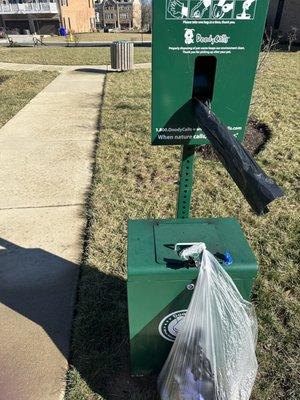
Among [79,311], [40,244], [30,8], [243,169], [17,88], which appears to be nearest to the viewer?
[243,169]

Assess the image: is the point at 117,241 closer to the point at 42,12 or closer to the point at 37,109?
the point at 37,109

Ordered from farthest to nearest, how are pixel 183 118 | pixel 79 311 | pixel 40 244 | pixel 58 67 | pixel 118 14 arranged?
pixel 118 14 → pixel 58 67 → pixel 40 244 → pixel 79 311 → pixel 183 118

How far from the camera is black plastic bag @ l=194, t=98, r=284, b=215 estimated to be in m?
1.14

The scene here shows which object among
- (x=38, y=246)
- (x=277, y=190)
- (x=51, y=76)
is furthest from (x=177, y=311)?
(x=51, y=76)

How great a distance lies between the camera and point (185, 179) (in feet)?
6.86

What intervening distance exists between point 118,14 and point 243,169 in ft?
238

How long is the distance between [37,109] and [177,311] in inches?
233

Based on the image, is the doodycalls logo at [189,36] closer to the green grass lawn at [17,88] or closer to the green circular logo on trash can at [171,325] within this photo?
the green circular logo on trash can at [171,325]

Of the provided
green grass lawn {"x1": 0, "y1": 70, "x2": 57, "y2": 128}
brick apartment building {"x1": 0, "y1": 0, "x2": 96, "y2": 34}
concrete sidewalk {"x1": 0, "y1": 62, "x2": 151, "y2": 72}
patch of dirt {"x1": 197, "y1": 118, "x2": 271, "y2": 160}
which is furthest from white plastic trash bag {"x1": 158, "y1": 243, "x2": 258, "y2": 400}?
brick apartment building {"x1": 0, "y1": 0, "x2": 96, "y2": 34}

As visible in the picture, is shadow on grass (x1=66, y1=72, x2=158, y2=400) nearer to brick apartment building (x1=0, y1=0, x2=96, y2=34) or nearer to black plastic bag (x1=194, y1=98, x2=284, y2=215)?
black plastic bag (x1=194, y1=98, x2=284, y2=215)

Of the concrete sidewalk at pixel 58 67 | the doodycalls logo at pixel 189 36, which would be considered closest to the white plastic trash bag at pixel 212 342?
the doodycalls logo at pixel 189 36

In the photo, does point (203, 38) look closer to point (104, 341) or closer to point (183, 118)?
point (183, 118)

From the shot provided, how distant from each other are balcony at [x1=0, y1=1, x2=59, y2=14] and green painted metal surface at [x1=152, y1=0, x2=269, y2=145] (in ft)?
153

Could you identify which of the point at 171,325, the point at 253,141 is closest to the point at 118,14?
the point at 253,141
